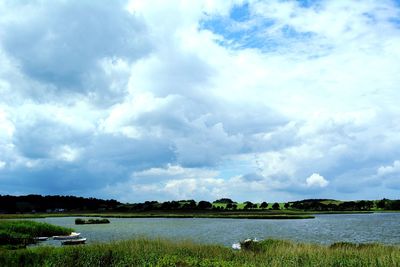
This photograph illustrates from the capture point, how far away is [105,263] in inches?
989

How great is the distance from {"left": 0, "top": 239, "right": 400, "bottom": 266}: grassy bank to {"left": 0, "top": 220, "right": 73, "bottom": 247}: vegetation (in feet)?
65.2

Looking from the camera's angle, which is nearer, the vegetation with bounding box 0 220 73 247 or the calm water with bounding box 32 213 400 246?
the vegetation with bounding box 0 220 73 247

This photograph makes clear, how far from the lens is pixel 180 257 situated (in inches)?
974

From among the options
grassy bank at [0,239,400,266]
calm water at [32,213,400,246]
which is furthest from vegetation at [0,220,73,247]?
grassy bank at [0,239,400,266]

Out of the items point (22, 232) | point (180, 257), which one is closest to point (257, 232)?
point (22, 232)

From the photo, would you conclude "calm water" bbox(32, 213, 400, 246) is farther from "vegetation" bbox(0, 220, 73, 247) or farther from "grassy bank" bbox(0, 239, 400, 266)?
"grassy bank" bbox(0, 239, 400, 266)

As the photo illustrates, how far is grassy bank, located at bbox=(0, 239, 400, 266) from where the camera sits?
22.7 metres

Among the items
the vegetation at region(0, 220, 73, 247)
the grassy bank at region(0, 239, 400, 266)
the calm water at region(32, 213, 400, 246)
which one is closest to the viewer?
the grassy bank at region(0, 239, 400, 266)

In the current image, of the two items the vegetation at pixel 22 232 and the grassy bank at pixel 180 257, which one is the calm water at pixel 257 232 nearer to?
the vegetation at pixel 22 232

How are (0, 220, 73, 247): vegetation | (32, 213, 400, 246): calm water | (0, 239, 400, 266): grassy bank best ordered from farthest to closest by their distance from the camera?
1. (32, 213, 400, 246): calm water
2. (0, 220, 73, 247): vegetation
3. (0, 239, 400, 266): grassy bank

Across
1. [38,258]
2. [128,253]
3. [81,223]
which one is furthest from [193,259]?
[81,223]

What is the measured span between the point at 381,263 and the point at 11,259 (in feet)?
63.2

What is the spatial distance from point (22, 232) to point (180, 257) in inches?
1403

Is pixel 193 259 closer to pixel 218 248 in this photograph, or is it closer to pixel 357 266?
pixel 218 248
